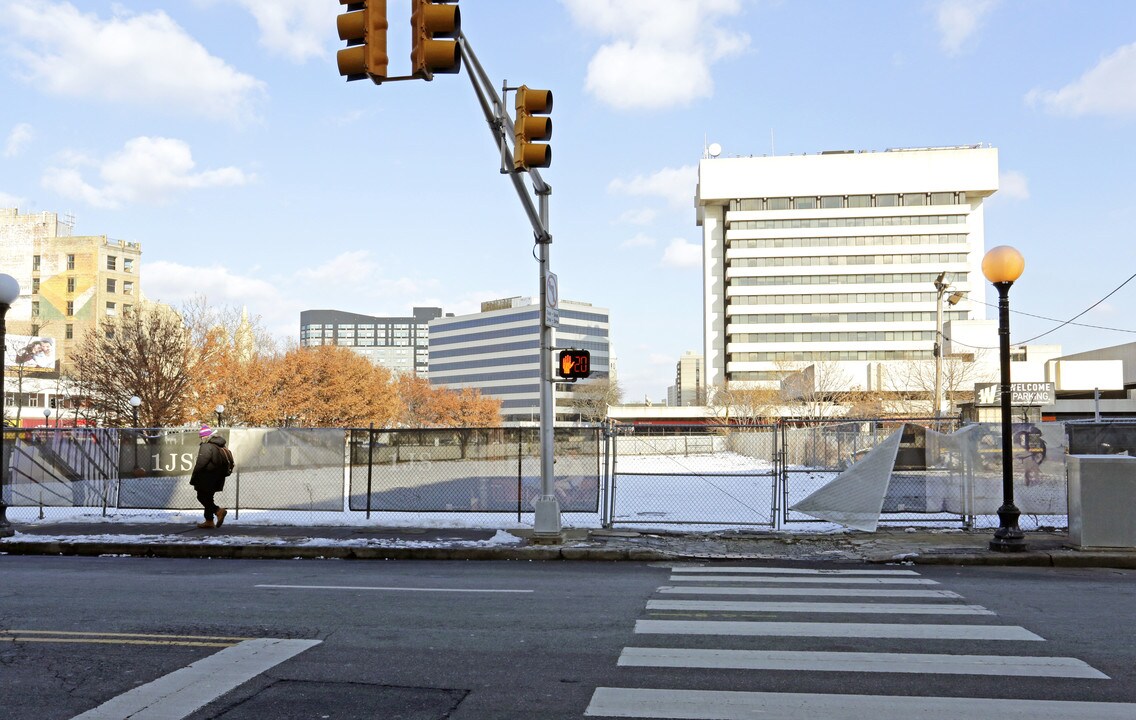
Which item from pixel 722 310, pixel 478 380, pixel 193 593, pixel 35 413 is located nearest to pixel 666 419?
pixel 722 310

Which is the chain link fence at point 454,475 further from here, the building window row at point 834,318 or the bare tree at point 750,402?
the building window row at point 834,318

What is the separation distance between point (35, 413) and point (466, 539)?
94.1 meters

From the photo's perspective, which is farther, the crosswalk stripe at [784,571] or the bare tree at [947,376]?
the bare tree at [947,376]

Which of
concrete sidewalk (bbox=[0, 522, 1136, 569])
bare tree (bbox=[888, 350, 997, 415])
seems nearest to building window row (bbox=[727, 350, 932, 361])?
bare tree (bbox=[888, 350, 997, 415])

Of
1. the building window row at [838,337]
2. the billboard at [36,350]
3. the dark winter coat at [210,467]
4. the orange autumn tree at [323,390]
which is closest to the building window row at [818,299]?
the building window row at [838,337]

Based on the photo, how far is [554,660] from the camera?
6691 mm

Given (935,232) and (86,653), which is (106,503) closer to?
(86,653)

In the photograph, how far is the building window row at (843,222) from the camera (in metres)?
121

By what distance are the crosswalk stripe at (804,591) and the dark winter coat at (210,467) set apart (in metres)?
9.32

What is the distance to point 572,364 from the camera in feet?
46.6

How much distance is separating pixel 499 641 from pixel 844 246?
401 ft

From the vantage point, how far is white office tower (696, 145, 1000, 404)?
120 metres

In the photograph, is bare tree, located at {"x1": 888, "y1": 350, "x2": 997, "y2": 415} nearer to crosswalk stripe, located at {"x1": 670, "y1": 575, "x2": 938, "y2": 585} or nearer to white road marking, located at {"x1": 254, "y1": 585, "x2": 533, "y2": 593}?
crosswalk stripe, located at {"x1": 670, "y1": 575, "x2": 938, "y2": 585}

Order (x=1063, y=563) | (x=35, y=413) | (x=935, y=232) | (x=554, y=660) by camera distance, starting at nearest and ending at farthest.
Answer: (x=554, y=660) < (x=1063, y=563) < (x=35, y=413) < (x=935, y=232)
